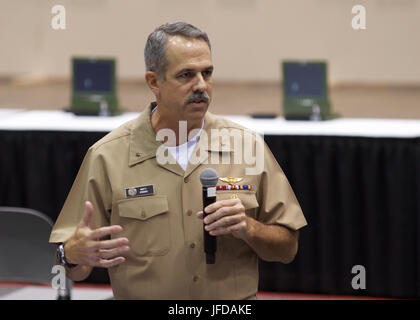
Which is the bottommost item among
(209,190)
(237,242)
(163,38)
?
(237,242)

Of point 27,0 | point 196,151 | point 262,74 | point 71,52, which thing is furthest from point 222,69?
point 196,151

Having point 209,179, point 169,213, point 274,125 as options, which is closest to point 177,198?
point 169,213

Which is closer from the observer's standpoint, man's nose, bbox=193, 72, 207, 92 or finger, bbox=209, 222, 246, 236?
finger, bbox=209, 222, 246, 236

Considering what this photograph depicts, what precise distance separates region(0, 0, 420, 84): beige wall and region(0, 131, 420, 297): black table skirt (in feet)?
20.7

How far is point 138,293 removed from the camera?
240 cm

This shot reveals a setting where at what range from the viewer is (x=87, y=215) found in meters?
2.21

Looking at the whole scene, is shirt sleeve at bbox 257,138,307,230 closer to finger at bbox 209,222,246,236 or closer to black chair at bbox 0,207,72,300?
finger at bbox 209,222,246,236

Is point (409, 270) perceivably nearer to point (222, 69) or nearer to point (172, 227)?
point (172, 227)

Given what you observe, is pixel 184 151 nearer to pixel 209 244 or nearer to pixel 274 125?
pixel 209 244

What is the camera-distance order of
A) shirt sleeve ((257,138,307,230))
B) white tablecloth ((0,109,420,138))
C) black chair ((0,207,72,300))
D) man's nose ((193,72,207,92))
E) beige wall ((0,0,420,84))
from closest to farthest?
man's nose ((193,72,207,92)) → shirt sleeve ((257,138,307,230)) → black chair ((0,207,72,300)) → white tablecloth ((0,109,420,138)) → beige wall ((0,0,420,84))

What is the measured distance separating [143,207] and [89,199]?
0.18 meters

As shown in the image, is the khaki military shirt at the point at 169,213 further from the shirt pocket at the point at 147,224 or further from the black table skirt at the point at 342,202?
the black table skirt at the point at 342,202

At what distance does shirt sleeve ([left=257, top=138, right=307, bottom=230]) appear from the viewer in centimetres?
241

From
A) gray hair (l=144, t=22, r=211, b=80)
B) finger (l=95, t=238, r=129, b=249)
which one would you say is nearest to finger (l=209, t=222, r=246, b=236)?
finger (l=95, t=238, r=129, b=249)
